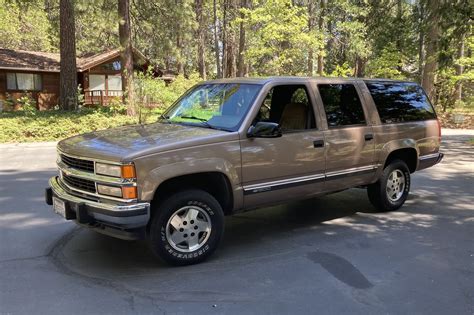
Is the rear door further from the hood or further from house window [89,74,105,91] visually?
house window [89,74,105,91]

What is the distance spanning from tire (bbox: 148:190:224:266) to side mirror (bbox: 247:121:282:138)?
0.81 metres

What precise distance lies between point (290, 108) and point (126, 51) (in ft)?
51.1

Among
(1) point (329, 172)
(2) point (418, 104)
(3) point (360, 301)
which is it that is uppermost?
(2) point (418, 104)

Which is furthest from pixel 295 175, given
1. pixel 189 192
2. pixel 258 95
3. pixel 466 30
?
pixel 466 30

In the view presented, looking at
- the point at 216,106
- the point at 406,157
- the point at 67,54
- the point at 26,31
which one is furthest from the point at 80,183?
the point at 26,31

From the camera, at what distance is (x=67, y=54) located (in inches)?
750

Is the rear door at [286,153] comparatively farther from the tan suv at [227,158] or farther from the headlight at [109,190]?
the headlight at [109,190]

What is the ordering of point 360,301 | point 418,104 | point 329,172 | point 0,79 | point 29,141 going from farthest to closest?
1. point 0,79
2. point 29,141
3. point 418,104
4. point 329,172
5. point 360,301

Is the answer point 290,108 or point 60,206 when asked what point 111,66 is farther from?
point 60,206

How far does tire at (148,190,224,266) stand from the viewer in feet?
14.6

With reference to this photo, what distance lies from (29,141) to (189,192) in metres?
13.2

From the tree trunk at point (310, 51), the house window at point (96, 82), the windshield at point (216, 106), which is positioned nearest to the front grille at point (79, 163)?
the windshield at point (216, 106)

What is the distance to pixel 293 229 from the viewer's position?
19.5ft

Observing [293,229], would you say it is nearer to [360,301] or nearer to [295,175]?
[295,175]
